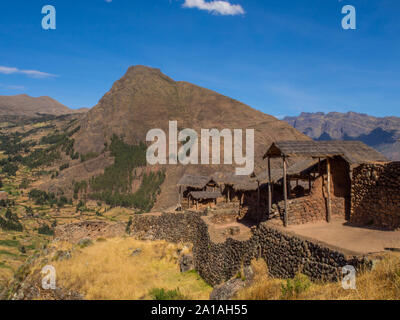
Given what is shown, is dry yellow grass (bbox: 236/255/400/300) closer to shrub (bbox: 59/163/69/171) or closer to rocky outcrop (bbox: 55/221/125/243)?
rocky outcrop (bbox: 55/221/125/243)

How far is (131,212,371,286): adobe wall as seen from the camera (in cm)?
757

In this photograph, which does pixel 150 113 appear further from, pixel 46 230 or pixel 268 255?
pixel 268 255

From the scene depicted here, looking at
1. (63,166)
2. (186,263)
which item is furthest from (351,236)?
(63,166)

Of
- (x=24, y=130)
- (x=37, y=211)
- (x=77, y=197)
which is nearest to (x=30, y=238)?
(x=37, y=211)

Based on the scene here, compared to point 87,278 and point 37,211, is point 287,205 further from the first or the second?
point 37,211

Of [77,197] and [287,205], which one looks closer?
[287,205]

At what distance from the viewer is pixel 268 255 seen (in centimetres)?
1022

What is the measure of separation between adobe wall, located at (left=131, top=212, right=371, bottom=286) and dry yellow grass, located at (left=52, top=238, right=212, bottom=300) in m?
1.01

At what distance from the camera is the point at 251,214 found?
781 inches

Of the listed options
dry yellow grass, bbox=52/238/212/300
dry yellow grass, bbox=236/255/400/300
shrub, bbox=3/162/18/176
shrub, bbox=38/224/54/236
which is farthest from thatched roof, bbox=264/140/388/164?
shrub, bbox=3/162/18/176

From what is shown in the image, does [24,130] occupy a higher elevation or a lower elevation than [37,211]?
higher

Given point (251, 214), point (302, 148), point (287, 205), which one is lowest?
point (251, 214)

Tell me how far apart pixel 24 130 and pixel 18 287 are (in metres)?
197
